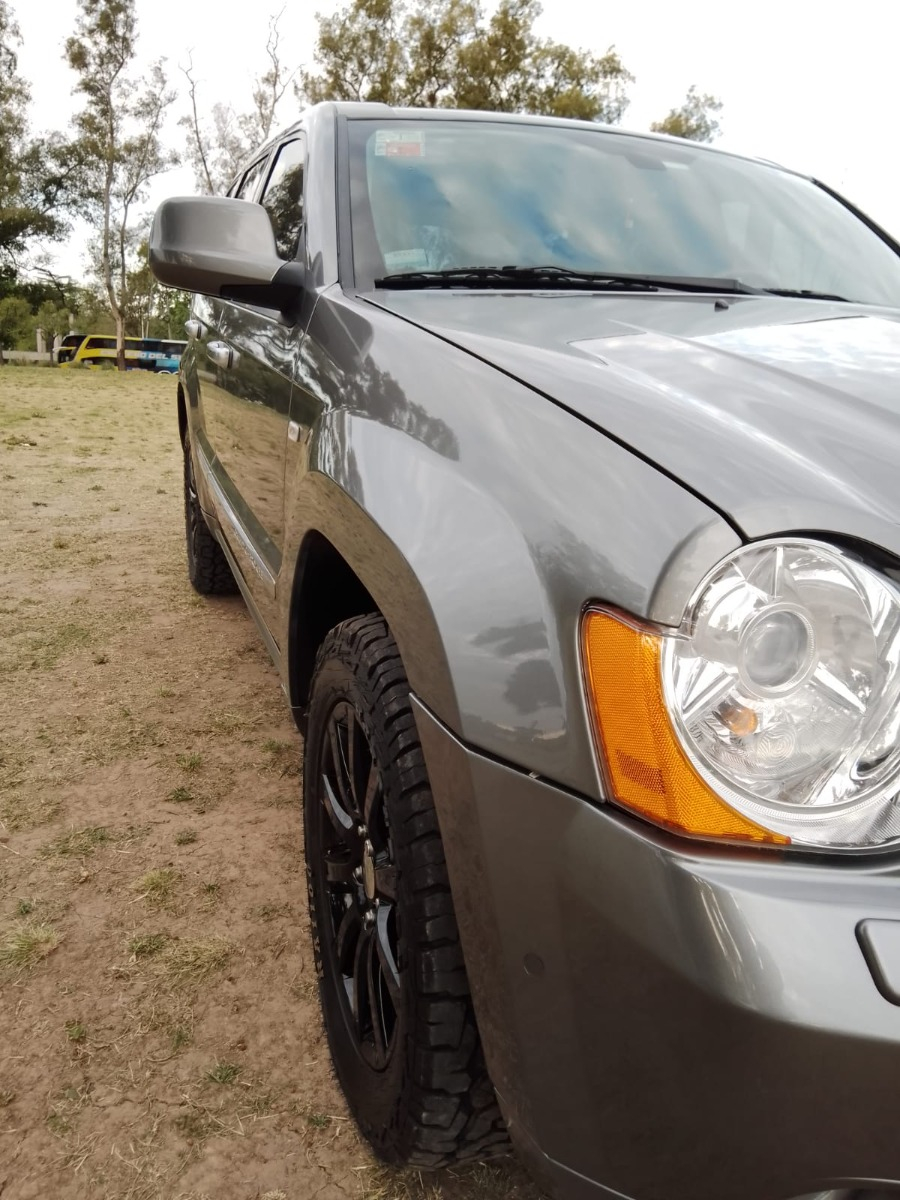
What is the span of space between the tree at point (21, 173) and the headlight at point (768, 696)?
33.0 m

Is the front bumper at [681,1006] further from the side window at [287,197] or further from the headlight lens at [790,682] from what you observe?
the side window at [287,197]

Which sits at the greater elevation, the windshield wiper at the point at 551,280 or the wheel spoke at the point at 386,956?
the windshield wiper at the point at 551,280

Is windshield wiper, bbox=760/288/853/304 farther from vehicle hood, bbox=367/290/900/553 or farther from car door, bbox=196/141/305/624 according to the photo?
car door, bbox=196/141/305/624

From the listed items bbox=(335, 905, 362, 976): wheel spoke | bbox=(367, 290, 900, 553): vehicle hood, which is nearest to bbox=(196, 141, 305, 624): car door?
bbox=(367, 290, 900, 553): vehicle hood

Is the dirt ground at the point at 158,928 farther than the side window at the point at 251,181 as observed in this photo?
No

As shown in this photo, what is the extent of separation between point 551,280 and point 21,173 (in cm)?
3251

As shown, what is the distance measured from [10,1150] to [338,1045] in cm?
52

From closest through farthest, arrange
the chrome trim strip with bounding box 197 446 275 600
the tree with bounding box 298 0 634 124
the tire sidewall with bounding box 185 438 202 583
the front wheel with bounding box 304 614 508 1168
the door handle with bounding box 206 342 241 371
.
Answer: the front wheel with bounding box 304 614 508 1168 < the chrome trim strip with bounding box 197 446 275 600 < the door handle with bounding box 206 342 241 371 < the tire sidewall with bounding box 185 438 202 583 < the tree with bounding box 298 0 634 124

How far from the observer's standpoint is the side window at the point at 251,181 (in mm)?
3132

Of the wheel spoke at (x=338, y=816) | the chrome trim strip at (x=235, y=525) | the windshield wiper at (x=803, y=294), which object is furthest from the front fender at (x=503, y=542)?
the windshield wiper at (x=803, y=294)

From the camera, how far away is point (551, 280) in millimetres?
1907

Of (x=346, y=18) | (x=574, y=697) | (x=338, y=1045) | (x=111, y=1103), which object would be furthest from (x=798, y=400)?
(x=346, y=18)

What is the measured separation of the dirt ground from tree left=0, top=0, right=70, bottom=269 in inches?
1163

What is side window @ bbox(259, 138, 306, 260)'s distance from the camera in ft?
→ 7.48
